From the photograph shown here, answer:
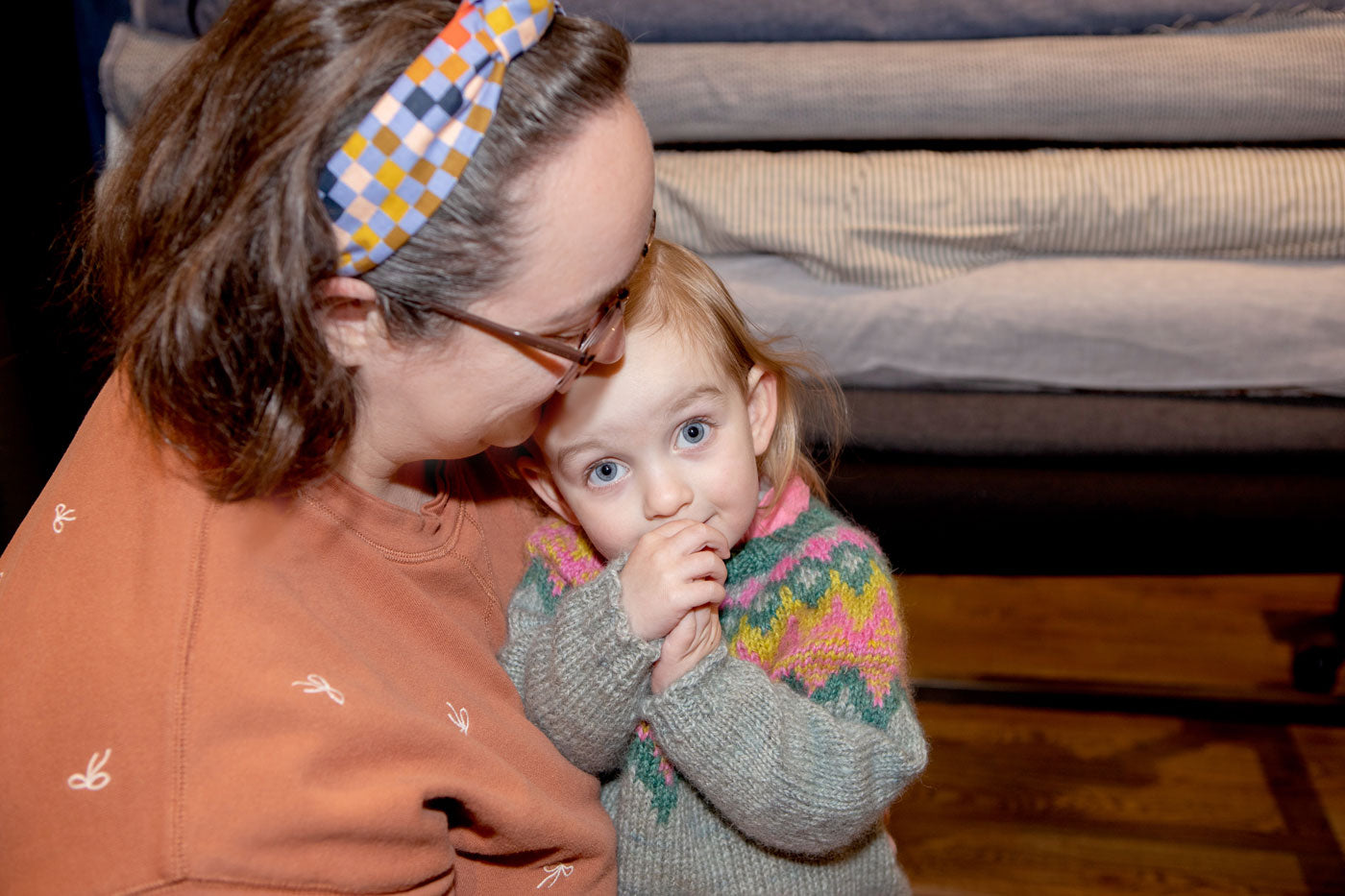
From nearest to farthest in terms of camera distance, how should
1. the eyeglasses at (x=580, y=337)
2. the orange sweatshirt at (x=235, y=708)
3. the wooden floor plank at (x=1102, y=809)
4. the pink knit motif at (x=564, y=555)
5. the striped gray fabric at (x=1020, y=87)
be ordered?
the orange sweatshirt at (x=235, y=708) < the eyeglasses at (x=580, y=337) < the pink knit motif at (x=564, y=555) < the striped gray fabric at (x=1020, y=87) < the wooden floor plank at (x=1102, y=809)

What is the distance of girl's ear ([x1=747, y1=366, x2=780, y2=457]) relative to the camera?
1.22m

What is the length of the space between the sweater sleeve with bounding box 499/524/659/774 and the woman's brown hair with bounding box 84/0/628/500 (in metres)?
0.31

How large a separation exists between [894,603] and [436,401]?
Result: 0.55 meters

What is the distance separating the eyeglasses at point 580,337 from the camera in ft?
2.74

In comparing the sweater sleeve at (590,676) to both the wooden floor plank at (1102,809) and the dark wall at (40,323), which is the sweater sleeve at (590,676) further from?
the wooden floor plank at (1102,809)

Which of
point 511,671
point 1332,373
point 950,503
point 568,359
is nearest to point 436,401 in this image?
point 568,359

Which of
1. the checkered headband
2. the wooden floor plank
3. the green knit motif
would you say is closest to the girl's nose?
the green knit motif

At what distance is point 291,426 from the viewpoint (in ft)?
2.73

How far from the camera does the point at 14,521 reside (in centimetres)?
142

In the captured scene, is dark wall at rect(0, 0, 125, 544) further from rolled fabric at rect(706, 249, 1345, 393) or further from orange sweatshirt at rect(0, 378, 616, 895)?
rolled fabric at rect(706, 249, 1345, 393)

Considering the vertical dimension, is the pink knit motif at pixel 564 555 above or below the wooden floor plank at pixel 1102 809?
above

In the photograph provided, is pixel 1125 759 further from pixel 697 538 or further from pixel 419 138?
pixel 419 138

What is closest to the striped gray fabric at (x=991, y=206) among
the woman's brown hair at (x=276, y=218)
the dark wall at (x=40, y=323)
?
the woman's brown hair at (x=276, y=218)

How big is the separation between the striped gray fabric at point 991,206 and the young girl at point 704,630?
0.33 metres
